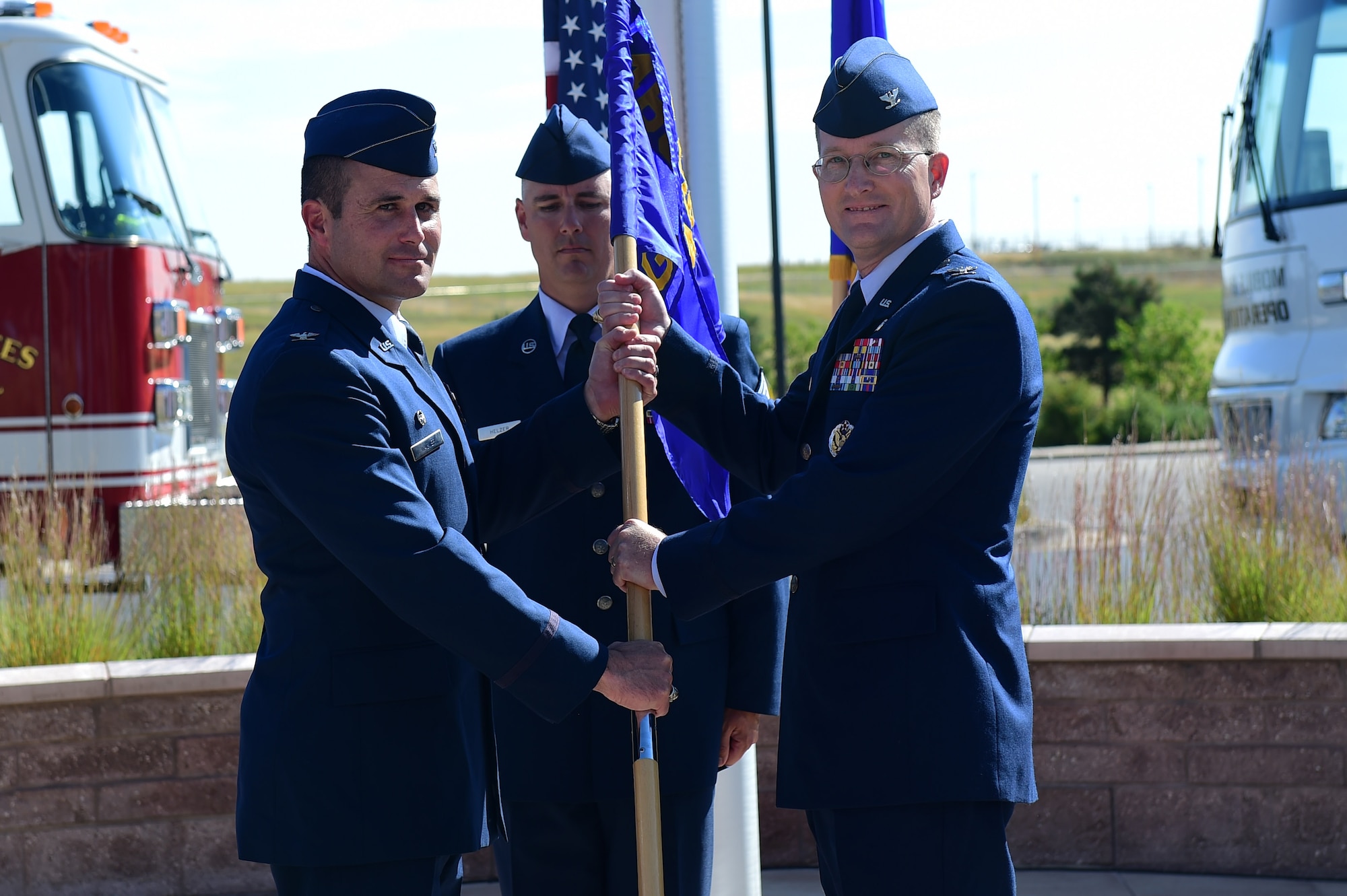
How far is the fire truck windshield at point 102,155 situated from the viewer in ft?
31.0

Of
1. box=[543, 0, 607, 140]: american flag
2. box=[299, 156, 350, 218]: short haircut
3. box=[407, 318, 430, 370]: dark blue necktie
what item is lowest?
box=[407, 318, 430, 370]: dark blue necktie

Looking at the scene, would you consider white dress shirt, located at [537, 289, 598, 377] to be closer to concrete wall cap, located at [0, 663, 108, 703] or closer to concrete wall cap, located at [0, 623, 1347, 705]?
concrete wall cap, located at [0, 623, 1347, 705]

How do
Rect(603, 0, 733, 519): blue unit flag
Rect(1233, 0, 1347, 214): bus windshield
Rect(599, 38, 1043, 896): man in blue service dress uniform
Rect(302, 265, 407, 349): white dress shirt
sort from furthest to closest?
Rect(1233, 0, 1347, 214): bus windshield < Rect(603, 0, 733, 519): blue unit flag < Rect(302, 265, 407, 349): white dress shirt < Rect(599, 38, 1043, 896): man in blue service dress uniform

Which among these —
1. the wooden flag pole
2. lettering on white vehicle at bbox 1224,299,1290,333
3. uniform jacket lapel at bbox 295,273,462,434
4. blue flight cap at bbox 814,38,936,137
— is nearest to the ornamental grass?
the wooden flag pole

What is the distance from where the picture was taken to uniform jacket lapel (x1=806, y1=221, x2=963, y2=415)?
116 inches

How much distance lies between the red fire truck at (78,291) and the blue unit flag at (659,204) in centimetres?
623

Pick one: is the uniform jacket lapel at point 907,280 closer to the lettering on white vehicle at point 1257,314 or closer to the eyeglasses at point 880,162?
the eyeglasses at point 880,162

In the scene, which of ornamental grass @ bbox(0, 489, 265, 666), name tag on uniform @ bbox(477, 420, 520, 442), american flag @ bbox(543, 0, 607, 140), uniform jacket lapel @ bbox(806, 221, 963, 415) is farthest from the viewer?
ornamental grass @ bbox(0, 489, 265, 666)

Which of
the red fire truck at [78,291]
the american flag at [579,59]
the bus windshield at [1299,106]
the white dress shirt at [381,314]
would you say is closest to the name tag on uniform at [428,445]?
the white dress shirt at [381,314]

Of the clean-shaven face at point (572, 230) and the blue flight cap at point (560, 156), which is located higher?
the blue flight cap at point (560, 156)

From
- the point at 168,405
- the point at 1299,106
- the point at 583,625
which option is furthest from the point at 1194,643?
the point at 168,405

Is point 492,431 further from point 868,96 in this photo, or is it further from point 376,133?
point 868,96

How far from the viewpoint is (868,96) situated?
2.95m

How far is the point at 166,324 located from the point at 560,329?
22.5ft
